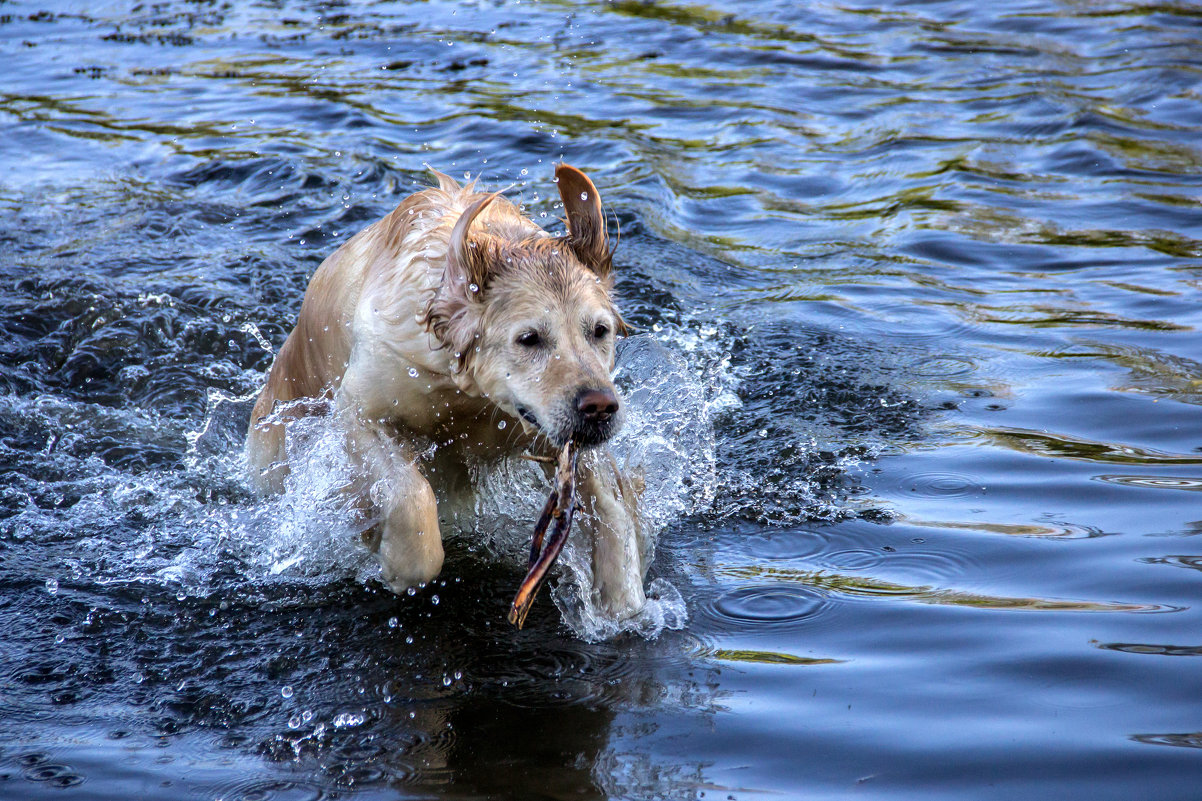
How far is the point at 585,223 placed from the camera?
4.85 metres

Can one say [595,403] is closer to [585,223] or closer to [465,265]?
[465,265]

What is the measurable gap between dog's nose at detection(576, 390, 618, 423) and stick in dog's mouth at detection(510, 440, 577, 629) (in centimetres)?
16

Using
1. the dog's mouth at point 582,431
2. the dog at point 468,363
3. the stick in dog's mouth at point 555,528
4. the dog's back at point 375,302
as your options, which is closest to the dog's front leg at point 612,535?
the dog at point 468,363

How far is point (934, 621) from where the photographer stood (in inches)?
181

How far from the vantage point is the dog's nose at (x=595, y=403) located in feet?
14.1

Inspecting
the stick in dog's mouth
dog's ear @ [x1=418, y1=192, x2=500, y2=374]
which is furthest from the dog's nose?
dog's ear @ [x1=418, y1=192, x2=500, y2=374]

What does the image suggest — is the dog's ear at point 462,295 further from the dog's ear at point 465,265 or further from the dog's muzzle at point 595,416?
the dog's muzzle at point 595,416

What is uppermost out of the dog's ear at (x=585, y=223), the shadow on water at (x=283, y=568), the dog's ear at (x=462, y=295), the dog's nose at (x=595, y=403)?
the dog's ear at (x=585, y=223)

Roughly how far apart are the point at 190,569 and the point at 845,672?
298 centimetres

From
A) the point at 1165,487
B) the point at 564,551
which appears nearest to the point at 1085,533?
the point at 1165,487

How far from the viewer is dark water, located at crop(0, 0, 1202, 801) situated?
396 cm

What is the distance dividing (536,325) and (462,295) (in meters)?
0.34

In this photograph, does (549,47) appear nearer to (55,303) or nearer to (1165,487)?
(55,303)

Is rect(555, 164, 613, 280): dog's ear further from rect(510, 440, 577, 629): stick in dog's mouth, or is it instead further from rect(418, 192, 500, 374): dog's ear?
rect(510, 440, 577, 629): stick in dog's mouth
